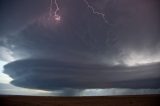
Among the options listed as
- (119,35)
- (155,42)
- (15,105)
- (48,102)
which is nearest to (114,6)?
(119,35)

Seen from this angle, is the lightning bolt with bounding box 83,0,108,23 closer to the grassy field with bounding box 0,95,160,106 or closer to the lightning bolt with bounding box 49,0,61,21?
the lightning bolt with bounding box 49,0,61,21

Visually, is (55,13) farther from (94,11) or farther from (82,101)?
(82,101)

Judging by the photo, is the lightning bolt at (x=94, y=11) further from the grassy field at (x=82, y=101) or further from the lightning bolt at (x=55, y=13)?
the grassy field at (x=82, y=101)

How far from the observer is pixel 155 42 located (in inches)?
300

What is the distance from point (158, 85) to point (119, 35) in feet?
6.58

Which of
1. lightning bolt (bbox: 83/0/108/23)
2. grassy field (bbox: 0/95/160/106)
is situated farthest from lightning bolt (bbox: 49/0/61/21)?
grassy field (bbox: 0/95/160/106)

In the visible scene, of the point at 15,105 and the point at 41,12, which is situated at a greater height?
the point at 41,12

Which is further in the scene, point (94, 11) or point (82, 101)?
point (82, 101)

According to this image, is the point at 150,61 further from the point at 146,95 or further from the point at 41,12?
the point at 41,12

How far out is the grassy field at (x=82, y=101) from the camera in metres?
7.61

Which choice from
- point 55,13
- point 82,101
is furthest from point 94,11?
point 82,101

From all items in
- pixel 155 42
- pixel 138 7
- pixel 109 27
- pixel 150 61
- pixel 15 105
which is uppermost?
pixel 138 7

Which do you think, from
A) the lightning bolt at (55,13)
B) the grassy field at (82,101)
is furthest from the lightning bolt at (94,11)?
the grassy field at (82,101)

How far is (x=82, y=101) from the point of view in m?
7.91
